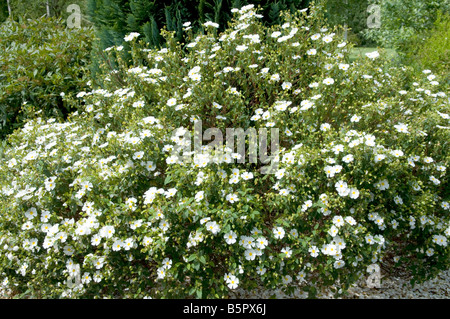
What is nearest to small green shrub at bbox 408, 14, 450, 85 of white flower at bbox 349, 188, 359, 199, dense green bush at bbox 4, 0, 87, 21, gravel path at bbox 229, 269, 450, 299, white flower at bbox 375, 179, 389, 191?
gravel path at bbox 229, 269, 450, 299

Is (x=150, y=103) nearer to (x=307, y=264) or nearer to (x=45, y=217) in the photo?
(x=45, y=217)

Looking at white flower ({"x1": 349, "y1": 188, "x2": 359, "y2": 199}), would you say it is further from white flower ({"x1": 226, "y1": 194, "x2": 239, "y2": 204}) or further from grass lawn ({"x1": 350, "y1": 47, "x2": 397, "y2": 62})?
grass lawn ({"x1": 350, "y1": 47, "x2": 397, "y2": 62})

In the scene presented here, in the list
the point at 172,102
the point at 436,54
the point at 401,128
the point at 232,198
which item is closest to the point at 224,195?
the point at 232,198

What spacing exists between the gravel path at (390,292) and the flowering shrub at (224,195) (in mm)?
170

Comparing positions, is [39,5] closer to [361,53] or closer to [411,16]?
[411,16]

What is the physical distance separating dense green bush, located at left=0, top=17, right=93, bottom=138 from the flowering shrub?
1806 mm

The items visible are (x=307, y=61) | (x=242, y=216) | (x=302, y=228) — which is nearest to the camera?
(x=242, y=216)

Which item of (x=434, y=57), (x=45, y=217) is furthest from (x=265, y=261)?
(x=434, y=57)

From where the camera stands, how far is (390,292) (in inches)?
120

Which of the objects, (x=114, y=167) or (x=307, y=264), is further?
(x=114, y=167)

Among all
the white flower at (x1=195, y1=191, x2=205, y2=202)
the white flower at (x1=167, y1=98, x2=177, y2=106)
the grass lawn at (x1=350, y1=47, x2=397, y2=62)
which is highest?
the white flower at (x1=167, y1=98, x2=177, y2=106)

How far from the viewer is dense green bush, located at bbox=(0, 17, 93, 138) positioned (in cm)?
507

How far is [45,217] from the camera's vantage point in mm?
2664
